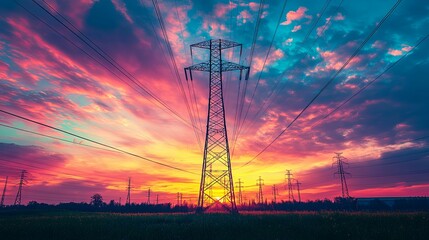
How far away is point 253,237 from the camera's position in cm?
1404

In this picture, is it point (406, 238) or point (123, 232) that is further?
point (123, 232)

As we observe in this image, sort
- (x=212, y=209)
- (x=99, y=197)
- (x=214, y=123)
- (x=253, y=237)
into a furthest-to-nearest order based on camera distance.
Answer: (x=99, y=197), (x=212, y=209), (x=214, y=123), (x=253, y=237)

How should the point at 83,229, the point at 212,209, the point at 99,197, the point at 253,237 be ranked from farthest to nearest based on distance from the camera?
the point at 99,197 → the point at 212,209 → the point at 83,229 → the point at 253,237

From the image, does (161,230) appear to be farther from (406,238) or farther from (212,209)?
(212,209)

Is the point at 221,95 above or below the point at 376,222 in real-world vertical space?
above

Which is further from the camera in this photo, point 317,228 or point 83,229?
point 83,229

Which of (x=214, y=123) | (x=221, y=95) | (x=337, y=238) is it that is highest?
(x=221, y=95)

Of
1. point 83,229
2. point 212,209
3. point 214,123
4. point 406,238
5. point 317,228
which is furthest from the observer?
point 212,209

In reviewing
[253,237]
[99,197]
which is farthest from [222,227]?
[99,197]

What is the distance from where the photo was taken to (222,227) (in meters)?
15.5

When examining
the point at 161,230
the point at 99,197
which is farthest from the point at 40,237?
the point at 99,197

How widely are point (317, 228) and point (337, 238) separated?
1.43m

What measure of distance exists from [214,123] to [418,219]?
704 inches

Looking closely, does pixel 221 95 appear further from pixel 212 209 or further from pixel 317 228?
pixel 317 228
